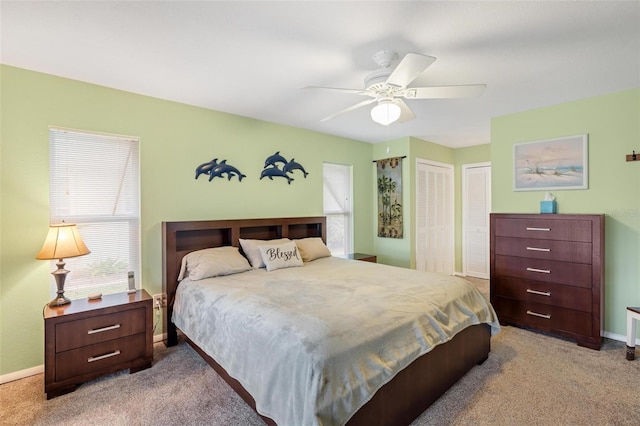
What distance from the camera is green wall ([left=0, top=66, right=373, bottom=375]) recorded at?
7.86 feet

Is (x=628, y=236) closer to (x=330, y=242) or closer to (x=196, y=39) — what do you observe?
(x=330, y=242)

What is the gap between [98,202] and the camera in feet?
9.21

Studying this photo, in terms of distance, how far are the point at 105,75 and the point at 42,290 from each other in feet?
6.10

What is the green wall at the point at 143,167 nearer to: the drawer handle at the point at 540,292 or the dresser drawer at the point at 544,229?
the dresser drawer at the point at 544,229

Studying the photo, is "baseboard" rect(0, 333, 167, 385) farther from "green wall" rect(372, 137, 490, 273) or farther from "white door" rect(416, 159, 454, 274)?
"white door" rect(416, 159, 454, 274)

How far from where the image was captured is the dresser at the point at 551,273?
2.84 meters

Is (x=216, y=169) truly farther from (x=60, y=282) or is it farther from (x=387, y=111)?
(x=387, y=111)

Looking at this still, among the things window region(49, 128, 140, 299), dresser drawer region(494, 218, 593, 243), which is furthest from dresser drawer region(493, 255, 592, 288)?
window region(49, 128, 140, 299)

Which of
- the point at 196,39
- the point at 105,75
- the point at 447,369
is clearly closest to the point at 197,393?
the point at 447,369

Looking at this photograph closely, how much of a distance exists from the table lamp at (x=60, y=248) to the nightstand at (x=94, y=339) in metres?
0.16

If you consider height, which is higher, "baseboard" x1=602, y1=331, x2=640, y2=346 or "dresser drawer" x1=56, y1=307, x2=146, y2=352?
"dresser drawer" x1=56, y1=307, x2=146, y2=352

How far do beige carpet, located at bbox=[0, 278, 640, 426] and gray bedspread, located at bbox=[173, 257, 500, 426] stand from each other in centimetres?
30

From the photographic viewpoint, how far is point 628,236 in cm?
297

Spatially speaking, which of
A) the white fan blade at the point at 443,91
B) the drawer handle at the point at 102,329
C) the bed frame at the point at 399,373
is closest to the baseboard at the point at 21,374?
the drawer handle at the point at 102,329
